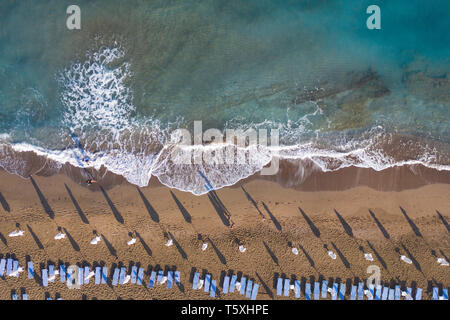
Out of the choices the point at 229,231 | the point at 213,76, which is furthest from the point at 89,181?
the point at 213,76

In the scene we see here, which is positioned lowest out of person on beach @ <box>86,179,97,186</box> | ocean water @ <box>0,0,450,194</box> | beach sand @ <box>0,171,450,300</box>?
beach sand @ <box>0,171,450,300</box>

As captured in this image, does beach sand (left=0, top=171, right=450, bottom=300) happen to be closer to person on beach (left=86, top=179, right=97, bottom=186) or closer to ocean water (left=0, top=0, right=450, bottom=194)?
person on beach (left=86, top=179, right=97, bottom=186)

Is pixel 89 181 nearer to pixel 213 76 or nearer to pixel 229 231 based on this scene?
pixel 229 231

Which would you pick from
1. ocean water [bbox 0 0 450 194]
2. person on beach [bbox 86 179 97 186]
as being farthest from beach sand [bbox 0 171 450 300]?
ocean water [bbox 0 0 450 194]

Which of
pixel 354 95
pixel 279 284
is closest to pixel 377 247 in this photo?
pixel 279 284

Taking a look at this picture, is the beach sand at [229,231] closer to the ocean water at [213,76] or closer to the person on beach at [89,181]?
the person on beach at [89,181]

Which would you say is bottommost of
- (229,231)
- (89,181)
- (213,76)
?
(229,231)
